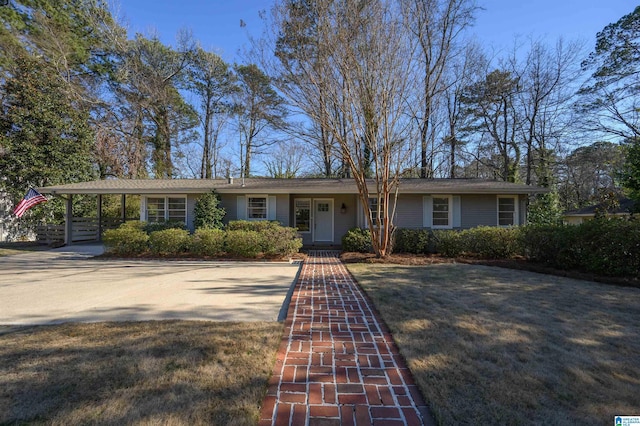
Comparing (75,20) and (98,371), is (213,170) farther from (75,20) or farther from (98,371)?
(98,371)

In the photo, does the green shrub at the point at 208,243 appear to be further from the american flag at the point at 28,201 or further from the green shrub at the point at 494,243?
the green shrub at the point at 494,243

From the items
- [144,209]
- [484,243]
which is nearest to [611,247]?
[484,243]

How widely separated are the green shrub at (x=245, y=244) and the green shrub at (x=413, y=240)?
4816 millimetres

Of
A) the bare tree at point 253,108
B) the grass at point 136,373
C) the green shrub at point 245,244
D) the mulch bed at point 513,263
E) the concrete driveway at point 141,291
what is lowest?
the concrete driveway at point 141,291

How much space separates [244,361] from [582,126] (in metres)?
23.3

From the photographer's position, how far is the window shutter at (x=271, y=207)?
12.8m

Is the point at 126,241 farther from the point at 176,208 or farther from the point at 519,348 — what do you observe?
the point at 519,348

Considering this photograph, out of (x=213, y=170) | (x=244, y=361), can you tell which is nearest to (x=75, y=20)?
(x=213, y=170)

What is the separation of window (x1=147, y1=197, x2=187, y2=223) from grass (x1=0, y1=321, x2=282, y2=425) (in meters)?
9.85

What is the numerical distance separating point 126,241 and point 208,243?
9.48 ft

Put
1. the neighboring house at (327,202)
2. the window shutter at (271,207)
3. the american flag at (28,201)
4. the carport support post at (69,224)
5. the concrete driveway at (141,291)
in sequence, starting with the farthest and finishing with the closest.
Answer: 1. the carport support post at (69,224)
2. the window shutter at (271,207)
3. the neighboring house at (327,202)
4. the american flag at (28,201)
5. the concrete driveway at (141,291)

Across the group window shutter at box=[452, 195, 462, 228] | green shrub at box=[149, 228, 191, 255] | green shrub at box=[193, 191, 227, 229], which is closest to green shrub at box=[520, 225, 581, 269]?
window shutter at box=[452, 195, 462, 228]

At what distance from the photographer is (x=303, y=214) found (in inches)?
538

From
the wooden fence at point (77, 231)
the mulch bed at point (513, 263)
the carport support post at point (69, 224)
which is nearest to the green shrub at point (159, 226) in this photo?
the carport support post at point (69, 224)
